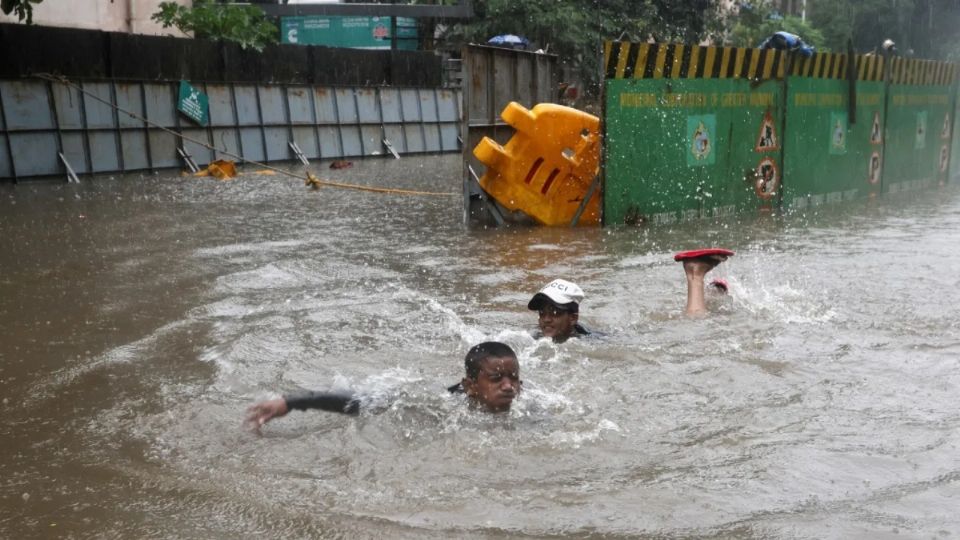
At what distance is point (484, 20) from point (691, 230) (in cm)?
1895

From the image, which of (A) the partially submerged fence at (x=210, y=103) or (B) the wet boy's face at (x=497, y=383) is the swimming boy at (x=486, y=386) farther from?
(A) the partially submerged fence at (x=210, y=103)

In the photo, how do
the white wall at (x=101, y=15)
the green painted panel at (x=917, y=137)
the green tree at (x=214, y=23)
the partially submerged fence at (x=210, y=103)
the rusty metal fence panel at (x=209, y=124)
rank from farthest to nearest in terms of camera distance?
the green tree at (x=214, y=23), the white wall at (x=101, y=15), the partially submerged fence at (x=210, y=103), the rusty metal fence panel at (x=209, y=124), the green painted panel at (x=917, y=137)

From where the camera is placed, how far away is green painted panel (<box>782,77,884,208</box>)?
14.7 meters

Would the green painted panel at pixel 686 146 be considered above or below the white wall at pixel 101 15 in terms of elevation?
below

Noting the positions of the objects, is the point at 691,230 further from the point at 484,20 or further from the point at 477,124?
the point at 484,20

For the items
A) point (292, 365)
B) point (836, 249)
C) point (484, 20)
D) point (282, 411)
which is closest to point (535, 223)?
point (836, 249)

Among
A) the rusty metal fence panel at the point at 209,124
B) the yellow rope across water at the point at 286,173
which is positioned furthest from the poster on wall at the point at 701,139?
the rusty metal fence panel at the point at 209,124

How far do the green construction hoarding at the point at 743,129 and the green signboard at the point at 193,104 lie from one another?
38.6 feet

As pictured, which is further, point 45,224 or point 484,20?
point 484,20

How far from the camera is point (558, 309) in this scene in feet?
22.0

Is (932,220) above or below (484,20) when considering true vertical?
below

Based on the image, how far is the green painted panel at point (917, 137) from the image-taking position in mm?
17484

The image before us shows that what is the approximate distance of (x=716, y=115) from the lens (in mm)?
13258

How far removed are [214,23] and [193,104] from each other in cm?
439
